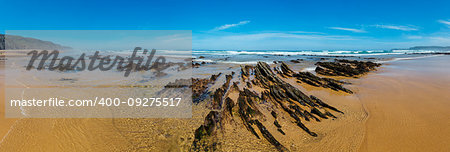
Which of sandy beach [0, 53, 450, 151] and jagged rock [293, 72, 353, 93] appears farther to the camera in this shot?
jagged rock [293, 72, 353, 93]

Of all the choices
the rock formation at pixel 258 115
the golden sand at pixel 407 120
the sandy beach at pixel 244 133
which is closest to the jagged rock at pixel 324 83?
the golden sand at pixel 407 120

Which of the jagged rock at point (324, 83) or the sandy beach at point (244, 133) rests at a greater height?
the jagged rock at point (324, 83)

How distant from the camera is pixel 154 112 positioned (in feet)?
19.5

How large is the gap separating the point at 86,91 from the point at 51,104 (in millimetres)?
1941

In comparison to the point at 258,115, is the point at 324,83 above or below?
above

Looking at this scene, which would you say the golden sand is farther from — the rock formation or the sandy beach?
the rock formation

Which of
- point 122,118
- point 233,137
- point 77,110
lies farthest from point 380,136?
point 77,110

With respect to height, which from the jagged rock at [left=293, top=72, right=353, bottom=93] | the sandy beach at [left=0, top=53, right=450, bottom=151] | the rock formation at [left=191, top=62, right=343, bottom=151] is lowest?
the sandy beach at [left=0, top=53, right=450, bottom=151]

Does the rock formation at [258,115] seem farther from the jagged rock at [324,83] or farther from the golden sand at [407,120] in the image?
the jagged rock at [324,83]

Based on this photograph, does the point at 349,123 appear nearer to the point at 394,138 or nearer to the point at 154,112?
the point at 394,138

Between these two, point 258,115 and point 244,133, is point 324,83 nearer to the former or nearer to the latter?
point 258,115

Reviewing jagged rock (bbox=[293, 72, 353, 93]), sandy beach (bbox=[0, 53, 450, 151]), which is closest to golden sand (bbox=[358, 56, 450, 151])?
sandy beach (bbox=[0, 53, 450, 151])

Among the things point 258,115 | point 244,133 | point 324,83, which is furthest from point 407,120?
point 244,133

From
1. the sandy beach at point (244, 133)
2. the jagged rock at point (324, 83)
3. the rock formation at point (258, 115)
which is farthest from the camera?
the jagged rock at point (324, 83)
